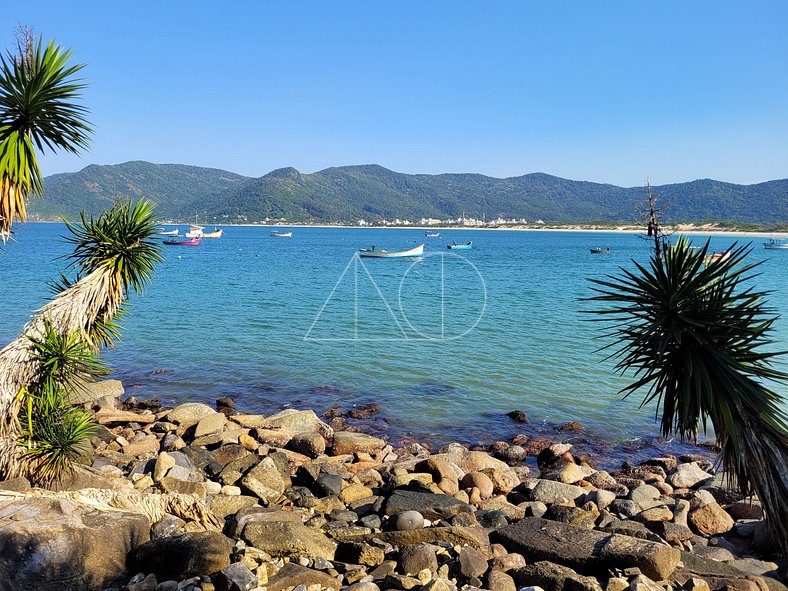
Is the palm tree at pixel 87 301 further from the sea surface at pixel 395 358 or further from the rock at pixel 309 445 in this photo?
the sea surface at pixel 395 358

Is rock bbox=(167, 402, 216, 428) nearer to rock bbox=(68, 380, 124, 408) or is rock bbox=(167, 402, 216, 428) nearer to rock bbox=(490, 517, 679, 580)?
rock bbox=(68, 380, 124, 408)

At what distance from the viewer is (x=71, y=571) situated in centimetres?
638

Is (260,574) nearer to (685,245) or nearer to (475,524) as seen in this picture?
(475,524)

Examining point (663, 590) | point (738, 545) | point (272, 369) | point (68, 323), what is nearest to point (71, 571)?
point (68, 323)

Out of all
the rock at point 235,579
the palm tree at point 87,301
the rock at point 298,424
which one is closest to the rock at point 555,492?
the rock at point 298,424

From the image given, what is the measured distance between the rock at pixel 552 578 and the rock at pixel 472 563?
39 cm

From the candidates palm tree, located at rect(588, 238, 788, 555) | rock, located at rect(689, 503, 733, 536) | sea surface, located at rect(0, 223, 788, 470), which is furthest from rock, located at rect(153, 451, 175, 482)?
rock, located at rect(689, 503, 733, 536)

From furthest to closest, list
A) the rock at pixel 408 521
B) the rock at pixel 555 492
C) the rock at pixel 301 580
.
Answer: the rock at pixel 555 492 → the rock at pixel 408 521 → the rock at pixel 301 580

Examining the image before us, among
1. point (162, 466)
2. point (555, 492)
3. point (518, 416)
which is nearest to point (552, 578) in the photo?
point (555, 492)

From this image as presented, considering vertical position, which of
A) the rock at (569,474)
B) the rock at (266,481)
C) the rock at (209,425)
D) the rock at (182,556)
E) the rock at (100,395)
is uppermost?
the rock at (182,556)

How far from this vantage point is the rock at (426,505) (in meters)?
9.27

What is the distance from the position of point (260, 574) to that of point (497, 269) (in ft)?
257

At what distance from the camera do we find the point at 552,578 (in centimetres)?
672

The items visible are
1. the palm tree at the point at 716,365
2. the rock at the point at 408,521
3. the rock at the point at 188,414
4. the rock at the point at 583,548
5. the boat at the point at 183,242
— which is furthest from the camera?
the boat at the point at 183,242
